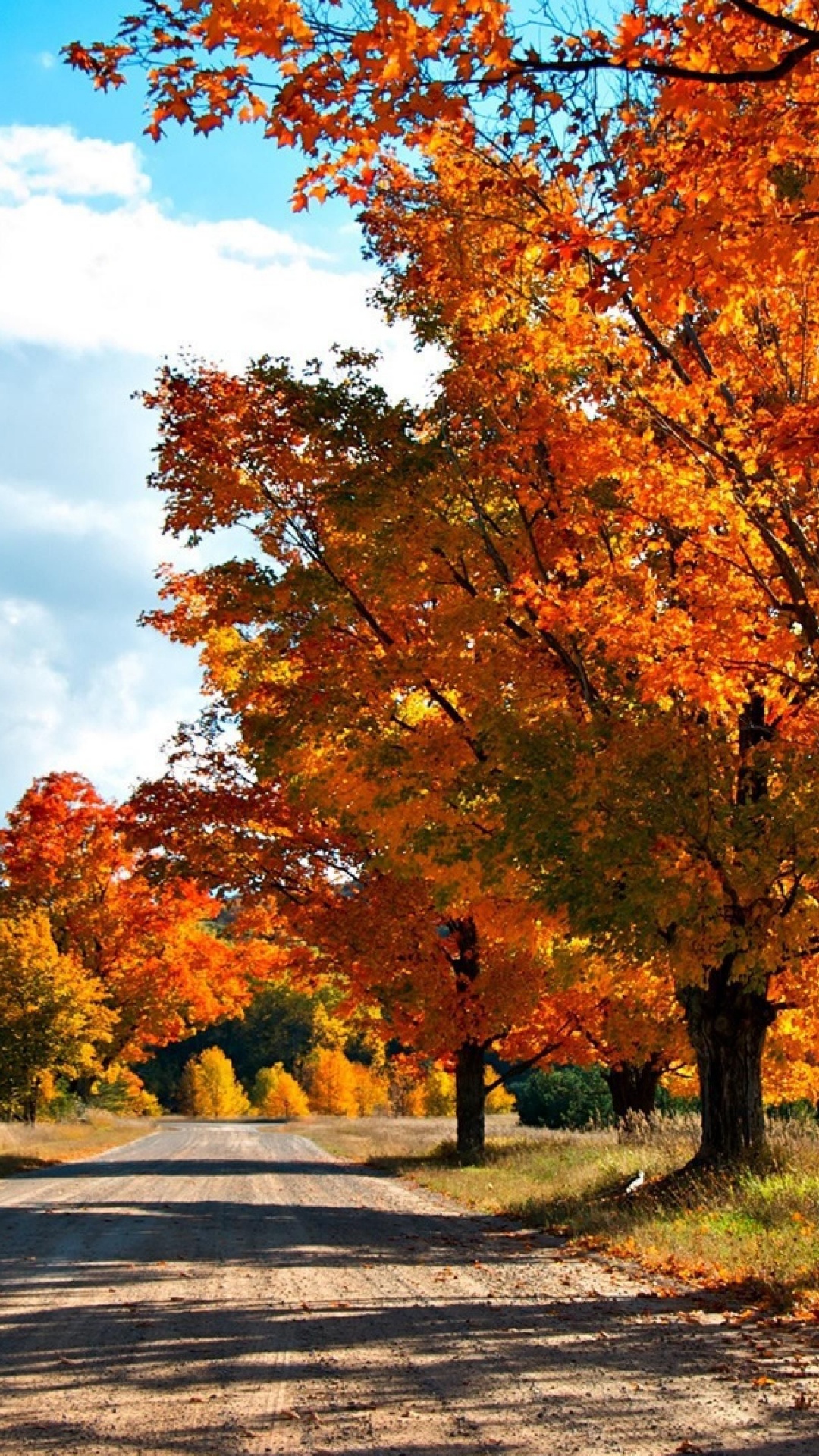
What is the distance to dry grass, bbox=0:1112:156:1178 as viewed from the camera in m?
25.2

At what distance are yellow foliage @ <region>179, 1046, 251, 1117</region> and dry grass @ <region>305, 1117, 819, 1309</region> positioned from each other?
70280 mm

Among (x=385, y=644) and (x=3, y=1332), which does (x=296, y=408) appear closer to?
(x=385, y=644)

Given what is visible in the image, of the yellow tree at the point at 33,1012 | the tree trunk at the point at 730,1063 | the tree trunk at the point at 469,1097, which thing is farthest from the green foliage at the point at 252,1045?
the tree trunk at the point at 730,1063

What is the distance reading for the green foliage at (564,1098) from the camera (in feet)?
170

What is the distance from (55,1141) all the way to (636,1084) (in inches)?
574

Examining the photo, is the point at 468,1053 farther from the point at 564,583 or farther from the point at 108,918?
the point at 108,918

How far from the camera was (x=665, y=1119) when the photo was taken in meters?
21.6

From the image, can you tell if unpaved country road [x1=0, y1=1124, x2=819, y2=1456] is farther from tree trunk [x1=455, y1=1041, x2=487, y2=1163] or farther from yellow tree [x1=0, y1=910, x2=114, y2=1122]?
yellow tree [x1=0, y1=910, x2=114, y2=1122]

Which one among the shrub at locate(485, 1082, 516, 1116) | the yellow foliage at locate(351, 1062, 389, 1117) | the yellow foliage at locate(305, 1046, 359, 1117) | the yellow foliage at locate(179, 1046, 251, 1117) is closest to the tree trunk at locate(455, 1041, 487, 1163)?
the shrub at locate(485, 1082, 516, 1116)

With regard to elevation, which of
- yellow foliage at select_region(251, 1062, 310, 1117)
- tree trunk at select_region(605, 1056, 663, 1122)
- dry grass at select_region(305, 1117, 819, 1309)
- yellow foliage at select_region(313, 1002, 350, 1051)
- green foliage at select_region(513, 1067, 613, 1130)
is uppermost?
yellow foliage at select_region(313, 1002, 350, 1051)

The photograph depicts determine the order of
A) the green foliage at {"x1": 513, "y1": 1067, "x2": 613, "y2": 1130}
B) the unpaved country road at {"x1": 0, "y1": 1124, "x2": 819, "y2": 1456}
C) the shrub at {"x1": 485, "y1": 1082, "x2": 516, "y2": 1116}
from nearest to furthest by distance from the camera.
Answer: the unpaved country road at {"x1": 0, "y1": 1124, "x2": 819, "y2": 1456}, the green foliage at {"x1": 513, "y1": 1067, "x2": 613, "y2": 1130}, the shrub at {"x1": 485, "y1": 1082, "x2": 516, "y2": 1116}

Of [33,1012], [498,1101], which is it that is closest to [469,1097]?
[33,1012]

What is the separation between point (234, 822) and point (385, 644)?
23.7 ft

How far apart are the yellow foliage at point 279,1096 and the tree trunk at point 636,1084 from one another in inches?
2153
